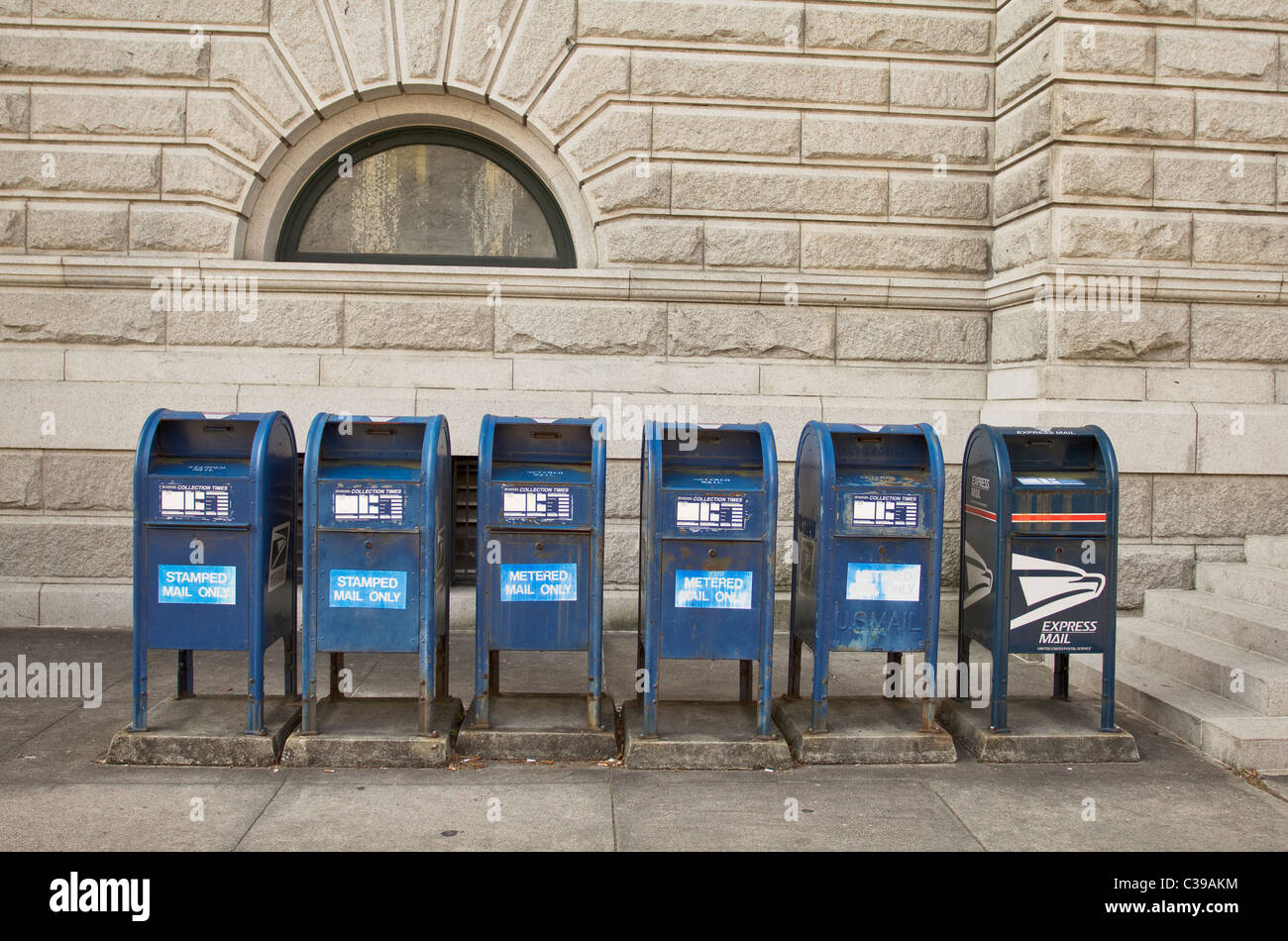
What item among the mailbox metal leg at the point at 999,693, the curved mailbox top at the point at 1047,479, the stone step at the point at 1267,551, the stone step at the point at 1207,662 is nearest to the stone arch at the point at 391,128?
the curved mailbox top at the point at 1047,479

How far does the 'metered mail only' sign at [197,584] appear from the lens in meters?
4.76

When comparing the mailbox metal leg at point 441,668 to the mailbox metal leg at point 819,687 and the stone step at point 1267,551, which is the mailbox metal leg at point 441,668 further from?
the stone step at point 1267,551

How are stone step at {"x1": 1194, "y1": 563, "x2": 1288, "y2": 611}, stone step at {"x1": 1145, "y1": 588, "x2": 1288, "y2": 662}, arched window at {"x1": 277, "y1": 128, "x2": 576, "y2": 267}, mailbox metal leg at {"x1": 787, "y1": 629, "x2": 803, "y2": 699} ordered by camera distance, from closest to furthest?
mailbox metal leg at {"x1": 787, "y1": 629, "x2": 803, "y2": 699} → stone step at {"x1": 1145, "y1": 588, "x2": 1288, "y2": 662} → stone step at {"x1": 1194, "y1": 563, "x2": 1288, "y2": 611} → arched window at {"x1": 277, "y1": 128, "x2": 576, "y2": 267}

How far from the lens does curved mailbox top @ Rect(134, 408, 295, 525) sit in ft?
15.5

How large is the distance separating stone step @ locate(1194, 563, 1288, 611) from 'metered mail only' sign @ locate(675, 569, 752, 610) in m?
3.66

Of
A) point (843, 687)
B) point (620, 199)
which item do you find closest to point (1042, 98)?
point (620, 199)

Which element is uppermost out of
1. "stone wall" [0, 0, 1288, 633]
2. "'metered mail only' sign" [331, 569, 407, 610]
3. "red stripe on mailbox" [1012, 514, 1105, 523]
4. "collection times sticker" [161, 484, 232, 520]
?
"stone wall" [0, 0, 1288, 633]

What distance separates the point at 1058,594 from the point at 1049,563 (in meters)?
0.16

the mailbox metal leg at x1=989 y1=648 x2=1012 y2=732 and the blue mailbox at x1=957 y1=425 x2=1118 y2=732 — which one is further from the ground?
the blue mailbox at x1=957 y1=425 x2=1118 y2=732

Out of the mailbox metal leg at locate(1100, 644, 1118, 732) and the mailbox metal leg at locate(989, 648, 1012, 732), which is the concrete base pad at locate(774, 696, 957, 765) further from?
the mailbox metal leg at locate(1100, 644, 1118, 732)

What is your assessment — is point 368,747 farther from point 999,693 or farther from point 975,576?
point 975,576

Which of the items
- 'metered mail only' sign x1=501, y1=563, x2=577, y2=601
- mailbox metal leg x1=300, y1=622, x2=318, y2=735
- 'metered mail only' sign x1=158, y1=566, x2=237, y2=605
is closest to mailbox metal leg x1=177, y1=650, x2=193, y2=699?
'metered mail only' sign x1=158, y1=566, x2=237, y2=605

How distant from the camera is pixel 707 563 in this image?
4855mm

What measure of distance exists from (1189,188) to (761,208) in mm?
2924
